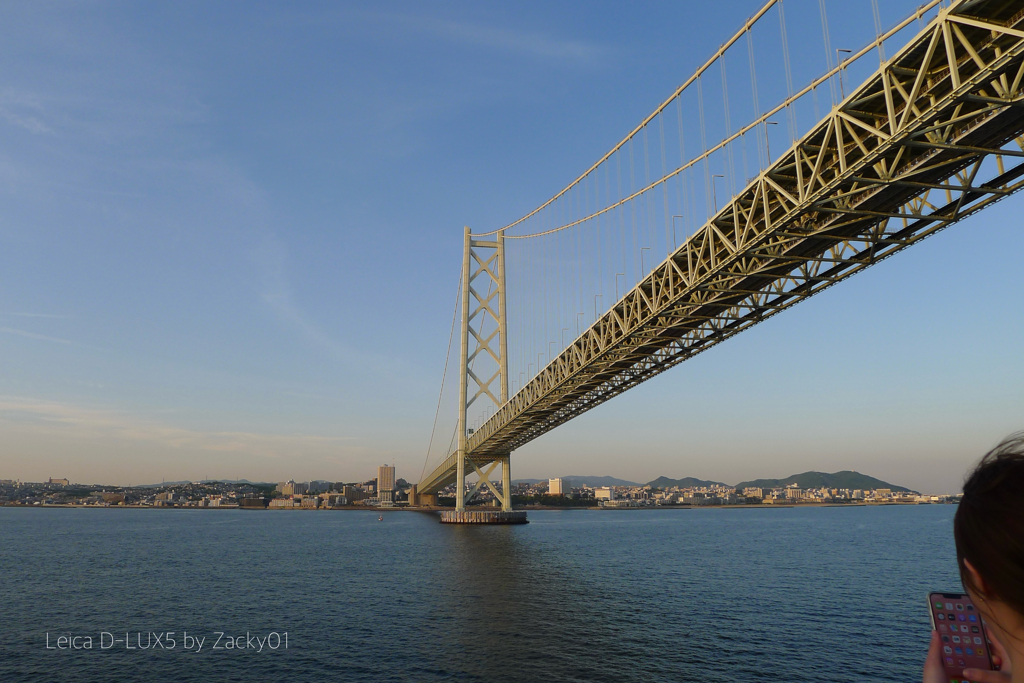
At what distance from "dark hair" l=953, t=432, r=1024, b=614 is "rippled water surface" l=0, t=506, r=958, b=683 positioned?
606 inches

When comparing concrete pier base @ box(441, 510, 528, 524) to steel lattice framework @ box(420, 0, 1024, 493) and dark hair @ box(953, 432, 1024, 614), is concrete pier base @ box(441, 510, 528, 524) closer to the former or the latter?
steel lattice framework @ box(420, 0, 1024, 493)

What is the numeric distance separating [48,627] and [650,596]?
69.1ft

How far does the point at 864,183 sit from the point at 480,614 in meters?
17.1

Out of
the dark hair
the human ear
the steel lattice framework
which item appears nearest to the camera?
the dark hair

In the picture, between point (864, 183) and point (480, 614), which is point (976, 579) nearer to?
point (864, 183)

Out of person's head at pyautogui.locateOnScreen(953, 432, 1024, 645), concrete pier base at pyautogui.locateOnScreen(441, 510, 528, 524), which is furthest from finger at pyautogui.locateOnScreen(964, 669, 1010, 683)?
concrete pier base at pyautogui.locateOnScreen(441, 510, 528, 524)

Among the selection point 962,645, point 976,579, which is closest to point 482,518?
point 962,645

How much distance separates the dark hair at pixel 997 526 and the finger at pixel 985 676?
493 mm

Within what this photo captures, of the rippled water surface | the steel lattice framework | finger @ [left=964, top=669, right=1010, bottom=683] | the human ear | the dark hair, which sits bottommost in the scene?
the rippled water surface

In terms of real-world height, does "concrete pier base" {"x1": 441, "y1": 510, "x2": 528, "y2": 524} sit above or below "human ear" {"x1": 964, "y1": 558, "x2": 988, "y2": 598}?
below

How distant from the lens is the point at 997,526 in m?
1.09

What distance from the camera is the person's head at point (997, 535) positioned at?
107 centimetres

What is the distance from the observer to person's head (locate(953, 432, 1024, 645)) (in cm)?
107

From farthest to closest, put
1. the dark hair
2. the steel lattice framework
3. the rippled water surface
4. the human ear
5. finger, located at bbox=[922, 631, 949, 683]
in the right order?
the rippled water surface < the steel lattice framework < finger, located at bbox=[922, 631, 949, 683] < the human ear < the dark hair
